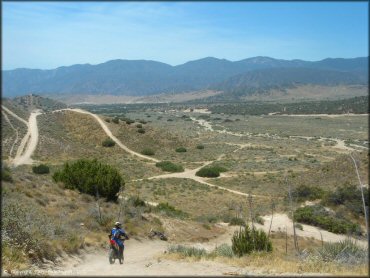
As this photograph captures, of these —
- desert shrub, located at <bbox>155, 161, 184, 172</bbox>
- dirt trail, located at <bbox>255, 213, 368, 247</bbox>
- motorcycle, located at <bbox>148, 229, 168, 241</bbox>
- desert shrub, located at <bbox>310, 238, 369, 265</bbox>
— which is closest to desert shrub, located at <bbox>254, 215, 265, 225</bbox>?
dirt trail, located at <bbox>255, 213, 368, 247</bbox>

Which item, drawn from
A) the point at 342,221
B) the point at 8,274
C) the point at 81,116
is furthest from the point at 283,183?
the point at 81,116

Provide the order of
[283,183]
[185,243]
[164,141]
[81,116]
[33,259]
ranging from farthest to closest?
[81,116], [164,141], [283,183], [185,243], [33,259]

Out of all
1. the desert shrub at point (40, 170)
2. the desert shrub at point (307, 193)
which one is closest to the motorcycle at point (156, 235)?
the desert shrub at point (307, 193)

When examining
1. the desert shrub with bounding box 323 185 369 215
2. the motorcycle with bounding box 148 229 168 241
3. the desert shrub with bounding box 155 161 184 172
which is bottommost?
the desert shrub with bounding box 155 161 184 172

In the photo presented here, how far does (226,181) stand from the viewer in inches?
1617

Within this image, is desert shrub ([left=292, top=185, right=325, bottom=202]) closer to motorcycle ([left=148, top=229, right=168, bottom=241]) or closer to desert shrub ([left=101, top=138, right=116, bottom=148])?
motorcycle ([left=148, top=229, right=168, bottom=241])

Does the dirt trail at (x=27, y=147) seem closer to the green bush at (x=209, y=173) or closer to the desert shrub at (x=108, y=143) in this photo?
the desert shrub at (x=108, y=143)

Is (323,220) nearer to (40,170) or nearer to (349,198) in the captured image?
(349,198)

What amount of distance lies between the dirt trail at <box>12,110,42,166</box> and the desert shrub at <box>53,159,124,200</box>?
65.7 ft

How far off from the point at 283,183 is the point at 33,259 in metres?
29.1

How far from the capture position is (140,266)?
1240 cm

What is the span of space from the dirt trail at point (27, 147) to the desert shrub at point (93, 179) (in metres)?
20.0

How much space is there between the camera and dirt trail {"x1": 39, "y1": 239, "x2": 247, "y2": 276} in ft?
34.7

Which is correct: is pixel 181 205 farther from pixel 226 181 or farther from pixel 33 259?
pixel 33 259
